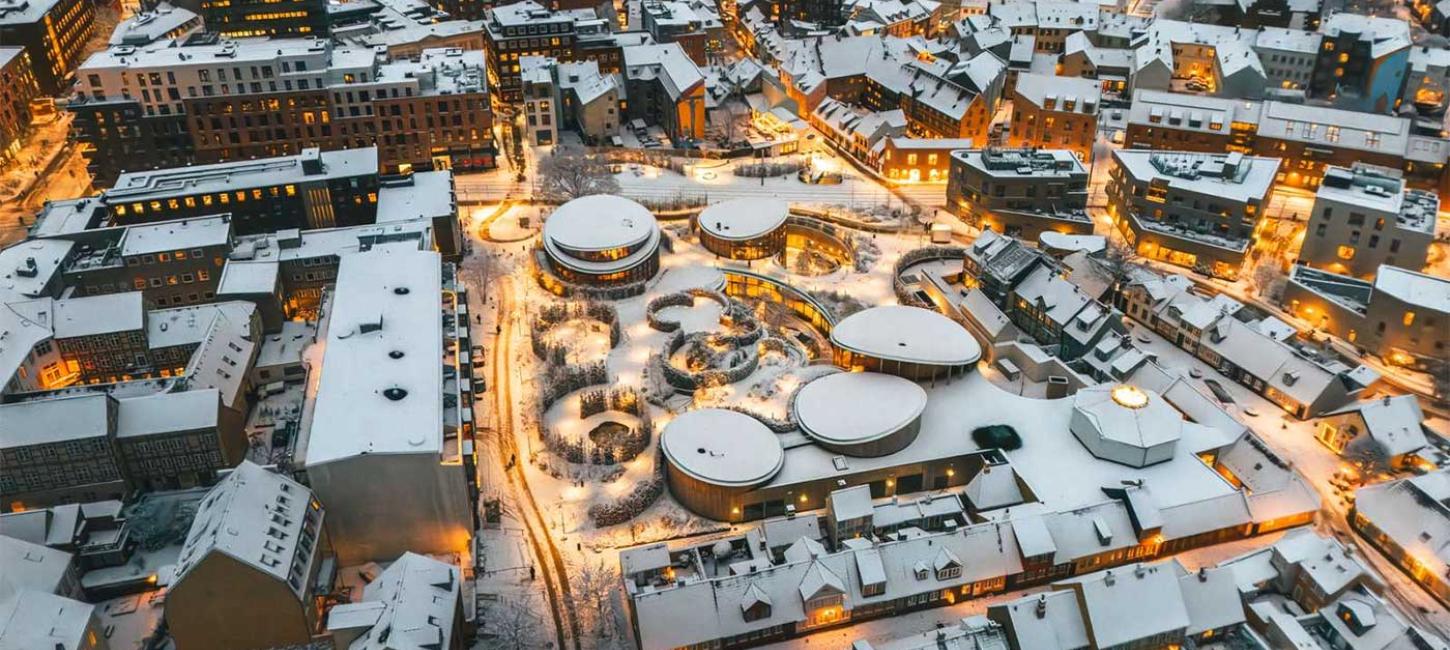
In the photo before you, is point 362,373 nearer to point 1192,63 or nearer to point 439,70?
point 439,70

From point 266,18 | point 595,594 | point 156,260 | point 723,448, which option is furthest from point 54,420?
point 266,18

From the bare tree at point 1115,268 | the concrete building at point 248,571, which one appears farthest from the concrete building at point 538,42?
the concrete building at point 248,571

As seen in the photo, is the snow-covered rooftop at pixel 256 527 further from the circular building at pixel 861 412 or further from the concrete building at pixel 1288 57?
the concrete building at pixel 1288 57

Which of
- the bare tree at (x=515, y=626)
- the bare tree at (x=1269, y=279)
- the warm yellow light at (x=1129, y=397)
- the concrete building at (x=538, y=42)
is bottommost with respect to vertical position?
the bare tree at (x=515, y=626)

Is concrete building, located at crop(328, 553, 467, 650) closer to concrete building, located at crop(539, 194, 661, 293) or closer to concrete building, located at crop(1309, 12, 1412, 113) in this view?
concrete building, located at crop(539, 194, 661, 293)

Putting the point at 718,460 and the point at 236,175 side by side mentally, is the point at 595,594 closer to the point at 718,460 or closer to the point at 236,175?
the point at 718,460

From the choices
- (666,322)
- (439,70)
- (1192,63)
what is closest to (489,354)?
(666,322)
